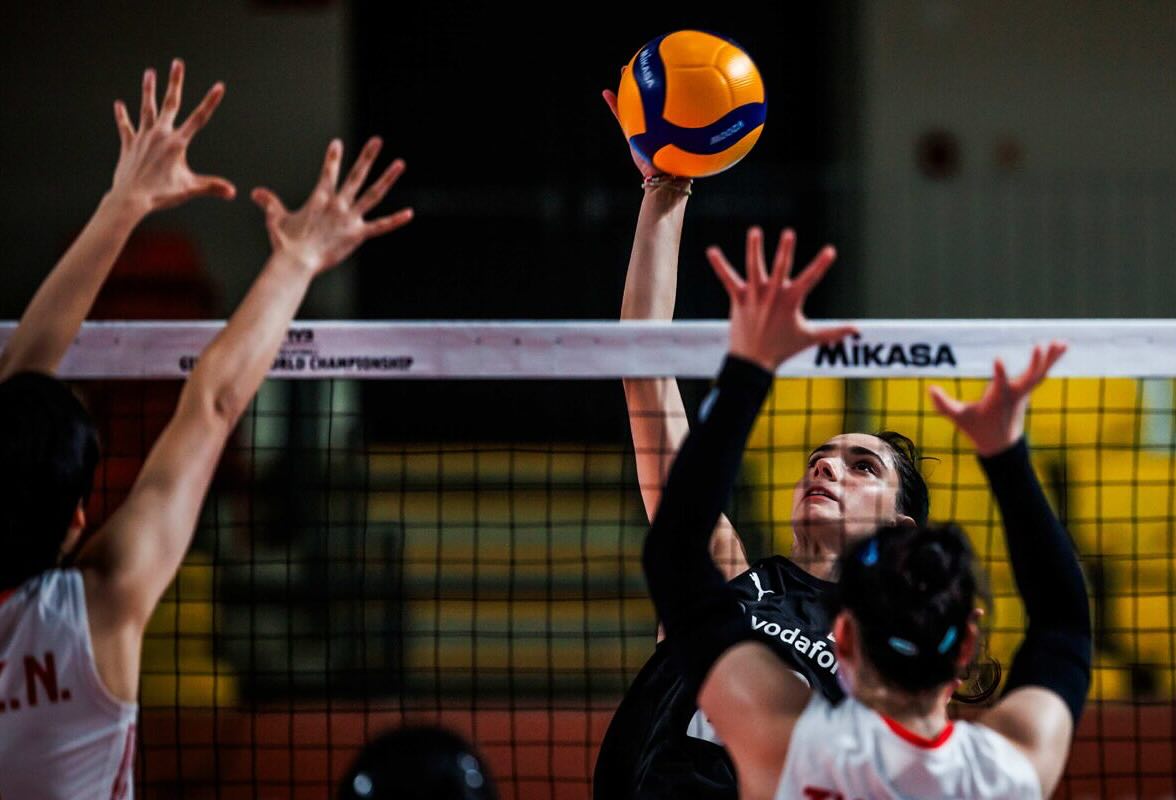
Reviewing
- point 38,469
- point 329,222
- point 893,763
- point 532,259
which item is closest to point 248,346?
point 329,222

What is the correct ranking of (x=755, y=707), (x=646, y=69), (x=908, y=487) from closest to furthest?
(x=755, y=707) → (x=908, y=487) → (x=646, y=69)

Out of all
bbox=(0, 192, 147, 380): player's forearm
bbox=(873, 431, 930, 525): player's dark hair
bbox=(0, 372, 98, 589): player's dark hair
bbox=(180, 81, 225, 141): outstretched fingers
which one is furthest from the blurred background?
bbox=(0, 372, 98, 589): player's dark hair

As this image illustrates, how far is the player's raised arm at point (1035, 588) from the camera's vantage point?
2578 millimetres

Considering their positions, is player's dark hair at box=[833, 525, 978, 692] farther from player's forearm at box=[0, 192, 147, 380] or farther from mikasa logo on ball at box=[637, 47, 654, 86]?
mikasa logo on ball at box=[637, 47, 654, 86]

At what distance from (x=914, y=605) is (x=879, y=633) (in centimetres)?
8

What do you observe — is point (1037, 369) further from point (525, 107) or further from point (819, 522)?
point (525, 107)

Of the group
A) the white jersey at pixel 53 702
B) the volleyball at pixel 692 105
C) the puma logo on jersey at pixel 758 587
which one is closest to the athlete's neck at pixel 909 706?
the puma logo on jersey at pixel 758 587

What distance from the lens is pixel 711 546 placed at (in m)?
3.92

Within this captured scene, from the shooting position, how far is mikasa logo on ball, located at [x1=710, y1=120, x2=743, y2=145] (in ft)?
13.4

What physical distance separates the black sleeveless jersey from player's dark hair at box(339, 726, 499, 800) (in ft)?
4.23

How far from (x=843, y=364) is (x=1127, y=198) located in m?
7.56

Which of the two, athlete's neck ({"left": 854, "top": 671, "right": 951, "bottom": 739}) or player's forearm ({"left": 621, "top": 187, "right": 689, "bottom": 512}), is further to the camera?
player's forearm ({"left": 621, "top": 187, "right": 689, "bottom": 512})

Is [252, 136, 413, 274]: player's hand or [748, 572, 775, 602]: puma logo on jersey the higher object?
[252, 136, 413, 274]: player's hand

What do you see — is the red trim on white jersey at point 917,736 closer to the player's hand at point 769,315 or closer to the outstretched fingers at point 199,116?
the player's hand at point 769,315
